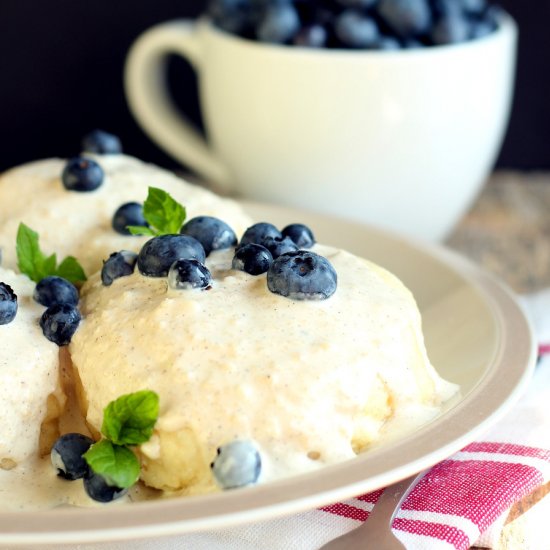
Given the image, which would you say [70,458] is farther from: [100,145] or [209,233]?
[100,145]

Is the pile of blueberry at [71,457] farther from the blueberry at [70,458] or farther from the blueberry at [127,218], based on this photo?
the blueberry at [127,218]

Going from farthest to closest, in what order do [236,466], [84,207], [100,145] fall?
[100,145] → [84,207] → [236,466]

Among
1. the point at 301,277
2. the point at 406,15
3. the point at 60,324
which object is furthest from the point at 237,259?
the point at 406,15

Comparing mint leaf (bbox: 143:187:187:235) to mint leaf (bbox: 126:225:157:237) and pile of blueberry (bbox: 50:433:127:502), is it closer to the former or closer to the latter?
mint leaf (bbox: 126:225:157:237)

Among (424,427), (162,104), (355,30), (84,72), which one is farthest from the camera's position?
(84,72)

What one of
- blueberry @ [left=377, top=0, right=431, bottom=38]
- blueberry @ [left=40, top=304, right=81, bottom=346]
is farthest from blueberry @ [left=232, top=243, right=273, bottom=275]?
blueberry @ [left=377, top=0, right=431, bottom=38]

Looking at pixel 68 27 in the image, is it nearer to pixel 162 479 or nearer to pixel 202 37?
pixel 202 37

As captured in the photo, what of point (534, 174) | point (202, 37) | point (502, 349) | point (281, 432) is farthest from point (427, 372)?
point (534, 174)
